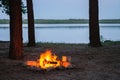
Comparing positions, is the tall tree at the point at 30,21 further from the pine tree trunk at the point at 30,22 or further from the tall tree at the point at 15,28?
the tall tree at the point at 15,28

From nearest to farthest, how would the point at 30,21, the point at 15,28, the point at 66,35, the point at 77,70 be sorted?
the point at 77,70, the point at 15,28, the point at 30,21, the point at 66,35

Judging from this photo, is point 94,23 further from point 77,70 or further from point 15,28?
point 77,70

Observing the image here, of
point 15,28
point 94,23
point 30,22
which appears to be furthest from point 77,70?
point 30,22

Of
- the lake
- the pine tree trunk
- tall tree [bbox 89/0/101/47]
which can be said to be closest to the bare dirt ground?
tall tree [bbox 89/0/101/47]

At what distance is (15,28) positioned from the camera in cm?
1569

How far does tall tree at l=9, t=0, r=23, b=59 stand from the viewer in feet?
51.4

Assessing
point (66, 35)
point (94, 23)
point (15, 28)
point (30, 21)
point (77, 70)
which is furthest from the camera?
point (66, 35)

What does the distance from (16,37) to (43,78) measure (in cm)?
453

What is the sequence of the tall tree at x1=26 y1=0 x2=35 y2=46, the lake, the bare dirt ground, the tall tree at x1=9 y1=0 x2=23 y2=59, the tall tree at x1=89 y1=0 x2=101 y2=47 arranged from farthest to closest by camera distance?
the lake → the tall tree at x1=26 y1=0 x2=35 y2=46 → the tall tree at x1=89 y1=0 x2=101 y2=47 → the tall tree at x1=9 y1=0 x2=23 y2=59 → the bare dirt ground

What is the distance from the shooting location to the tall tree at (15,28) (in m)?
15.7

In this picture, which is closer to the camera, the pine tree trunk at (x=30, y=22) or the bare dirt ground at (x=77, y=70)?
the bare dirt ground at (x=77, y=70)

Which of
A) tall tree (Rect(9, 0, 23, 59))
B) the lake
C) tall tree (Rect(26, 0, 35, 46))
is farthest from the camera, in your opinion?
the lake

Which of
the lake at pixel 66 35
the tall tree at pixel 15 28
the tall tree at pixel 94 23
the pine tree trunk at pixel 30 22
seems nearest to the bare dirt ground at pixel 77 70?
the tall tree at pixel 15 28

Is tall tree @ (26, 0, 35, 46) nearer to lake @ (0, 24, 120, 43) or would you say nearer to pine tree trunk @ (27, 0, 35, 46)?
pine tree trunk @ (27, 0, 35, 46)
